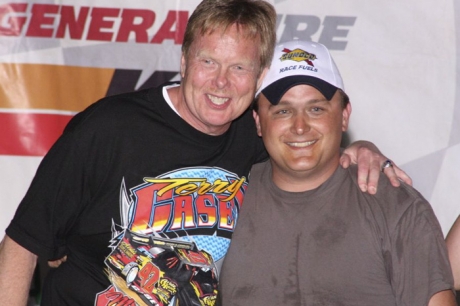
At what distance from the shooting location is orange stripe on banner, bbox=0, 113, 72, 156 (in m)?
3.60

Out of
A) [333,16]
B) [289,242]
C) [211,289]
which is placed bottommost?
[211,289]

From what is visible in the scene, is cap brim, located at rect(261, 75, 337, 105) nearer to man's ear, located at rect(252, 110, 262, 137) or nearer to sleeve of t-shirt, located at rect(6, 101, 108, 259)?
man's ear, located at rect(252, 110, 262, 137)

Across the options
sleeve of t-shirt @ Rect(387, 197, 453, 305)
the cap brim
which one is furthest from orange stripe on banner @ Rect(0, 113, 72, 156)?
sleeve of t-shirt @ Rect(387, 197, 453, 305)

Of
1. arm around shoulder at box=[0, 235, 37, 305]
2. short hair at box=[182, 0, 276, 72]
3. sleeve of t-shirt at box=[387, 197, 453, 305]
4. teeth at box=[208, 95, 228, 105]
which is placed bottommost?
arm around shoulder at box=[0, 235, 37, 305]

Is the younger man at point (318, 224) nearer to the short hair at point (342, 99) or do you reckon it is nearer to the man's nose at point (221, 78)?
the short hair at point (342, 99)

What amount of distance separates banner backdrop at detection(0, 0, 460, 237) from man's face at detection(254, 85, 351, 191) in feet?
4.23

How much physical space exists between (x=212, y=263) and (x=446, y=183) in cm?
169

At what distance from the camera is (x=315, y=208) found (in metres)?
2.30

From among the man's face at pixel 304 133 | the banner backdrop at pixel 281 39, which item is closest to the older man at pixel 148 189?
the man's face at pixel 304 133

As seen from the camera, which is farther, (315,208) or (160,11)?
(160,11)

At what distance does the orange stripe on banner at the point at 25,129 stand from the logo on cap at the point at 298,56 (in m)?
1.55

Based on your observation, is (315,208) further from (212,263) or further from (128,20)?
(128,20)

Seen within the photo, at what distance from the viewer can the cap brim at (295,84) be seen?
2.29 m

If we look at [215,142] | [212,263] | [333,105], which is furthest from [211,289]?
[333,105]
